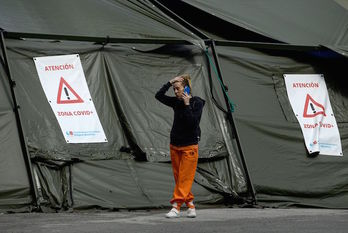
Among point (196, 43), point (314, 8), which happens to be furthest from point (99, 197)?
point (314, 8)

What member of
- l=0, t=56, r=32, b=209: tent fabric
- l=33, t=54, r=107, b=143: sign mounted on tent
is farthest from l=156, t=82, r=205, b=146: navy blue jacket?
l=0, t=56, r=32, b=209: tent fabric

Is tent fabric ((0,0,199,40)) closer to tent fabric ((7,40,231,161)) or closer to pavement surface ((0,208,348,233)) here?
tent fabric ((7,40,231,161))

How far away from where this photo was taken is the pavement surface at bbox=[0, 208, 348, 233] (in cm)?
825

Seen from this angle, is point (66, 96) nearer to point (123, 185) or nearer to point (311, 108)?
point (123, 185)

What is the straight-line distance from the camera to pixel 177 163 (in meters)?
9.71

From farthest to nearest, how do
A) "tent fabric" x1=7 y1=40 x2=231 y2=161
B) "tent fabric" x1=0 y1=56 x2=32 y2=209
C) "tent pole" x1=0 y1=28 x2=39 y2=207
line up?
1. "tent fabric" x1=7 y1=40 x2=231 y2=161
2. "tent pole" x1=0 y1=28 x2=39 y2=207
3. "tent fabric" x1=0 y1=56 x2=32 y2=209

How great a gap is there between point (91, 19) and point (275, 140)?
335cm

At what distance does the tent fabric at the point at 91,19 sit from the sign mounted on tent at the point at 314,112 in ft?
6.59

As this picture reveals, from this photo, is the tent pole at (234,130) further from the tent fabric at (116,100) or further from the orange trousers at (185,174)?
the orange trousers at (185,174)

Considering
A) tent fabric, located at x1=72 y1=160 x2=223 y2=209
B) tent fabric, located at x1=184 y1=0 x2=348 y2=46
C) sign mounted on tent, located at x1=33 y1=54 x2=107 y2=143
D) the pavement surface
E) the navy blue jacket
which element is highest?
tent fabric, located at x1=184 y1=0 x2=348 y2=46

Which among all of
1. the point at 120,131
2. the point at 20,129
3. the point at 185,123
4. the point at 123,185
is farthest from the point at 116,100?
the point at 185,123

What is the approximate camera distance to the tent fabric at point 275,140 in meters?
11.7

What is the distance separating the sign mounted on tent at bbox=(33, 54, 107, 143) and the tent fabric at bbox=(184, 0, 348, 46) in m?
2.50

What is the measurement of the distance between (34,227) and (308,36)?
6263 millimetres
